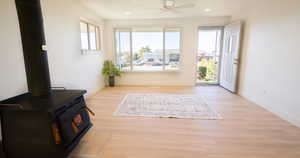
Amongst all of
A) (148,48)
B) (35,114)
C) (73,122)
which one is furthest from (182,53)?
(35,114)

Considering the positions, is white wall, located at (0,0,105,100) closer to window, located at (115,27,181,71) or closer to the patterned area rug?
window, located at (115,27,181,71)

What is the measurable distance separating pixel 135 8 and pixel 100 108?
2670 mm

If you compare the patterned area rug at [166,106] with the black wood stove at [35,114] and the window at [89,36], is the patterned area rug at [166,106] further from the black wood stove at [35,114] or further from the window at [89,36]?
the window at [89,36]

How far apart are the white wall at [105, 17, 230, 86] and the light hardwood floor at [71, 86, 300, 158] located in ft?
7.71

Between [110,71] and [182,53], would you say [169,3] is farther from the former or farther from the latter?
[110,71]

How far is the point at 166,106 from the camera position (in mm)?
3318

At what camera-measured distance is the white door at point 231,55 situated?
A: 411 centimetres

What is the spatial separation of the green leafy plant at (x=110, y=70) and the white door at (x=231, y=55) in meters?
3.58

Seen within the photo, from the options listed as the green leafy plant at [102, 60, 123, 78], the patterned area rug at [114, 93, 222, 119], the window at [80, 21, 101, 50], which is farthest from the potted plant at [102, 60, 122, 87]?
the patterned area rug at [114, 93, 222, 119]

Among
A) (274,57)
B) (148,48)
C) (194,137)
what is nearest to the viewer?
(194,137)

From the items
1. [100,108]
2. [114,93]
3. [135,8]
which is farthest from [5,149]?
[135,8]

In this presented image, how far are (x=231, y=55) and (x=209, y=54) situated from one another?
39.8 inches

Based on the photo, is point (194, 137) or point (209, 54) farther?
point (209, 54)

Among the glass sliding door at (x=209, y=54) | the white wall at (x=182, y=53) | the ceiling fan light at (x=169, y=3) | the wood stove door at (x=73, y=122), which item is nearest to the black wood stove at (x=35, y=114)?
the wood stove door at (x=73, y=122)
